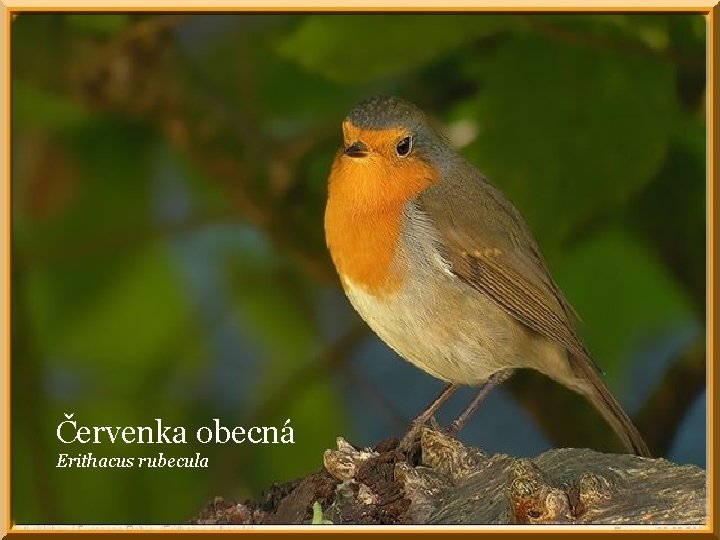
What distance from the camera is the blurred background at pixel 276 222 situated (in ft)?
17.1

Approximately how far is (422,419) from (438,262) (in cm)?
65

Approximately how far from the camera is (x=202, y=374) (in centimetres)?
695

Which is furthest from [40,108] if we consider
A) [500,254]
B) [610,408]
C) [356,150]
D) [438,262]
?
[610,408]

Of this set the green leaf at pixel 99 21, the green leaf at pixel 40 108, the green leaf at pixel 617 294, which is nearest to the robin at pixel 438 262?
the green leaf at pixel 617 294

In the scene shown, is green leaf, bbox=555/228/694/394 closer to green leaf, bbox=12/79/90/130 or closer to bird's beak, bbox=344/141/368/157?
bird's beak, bbox=344/141/368/157

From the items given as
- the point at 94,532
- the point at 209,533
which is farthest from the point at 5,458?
the point at 209,533

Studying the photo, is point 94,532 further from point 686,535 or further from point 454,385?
point 686,535

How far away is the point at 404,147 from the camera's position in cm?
550

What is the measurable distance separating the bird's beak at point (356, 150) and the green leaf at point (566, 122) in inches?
18.6

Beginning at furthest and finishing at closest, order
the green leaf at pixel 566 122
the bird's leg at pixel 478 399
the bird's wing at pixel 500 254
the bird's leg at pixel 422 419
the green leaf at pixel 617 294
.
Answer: the green leaf at pixel 617 294 < the bird's leg at pixel 478 399 < the bird's wing at pixel 500 254 < the green leaf at pixel 566 122 < the bird's leg at pixel 422 419

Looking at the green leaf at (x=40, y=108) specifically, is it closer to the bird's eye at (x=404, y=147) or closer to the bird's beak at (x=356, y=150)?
the bird's beak at (x=356, y=150)

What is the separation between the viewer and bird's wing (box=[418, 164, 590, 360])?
5457 mm

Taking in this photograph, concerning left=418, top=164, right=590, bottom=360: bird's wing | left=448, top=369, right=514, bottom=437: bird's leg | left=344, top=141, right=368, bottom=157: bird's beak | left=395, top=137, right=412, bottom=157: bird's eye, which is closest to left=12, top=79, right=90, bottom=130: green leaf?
left=344, top=141, right=368, bottom=157: bird's beak

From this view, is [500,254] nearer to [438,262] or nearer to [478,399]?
[438,262]
